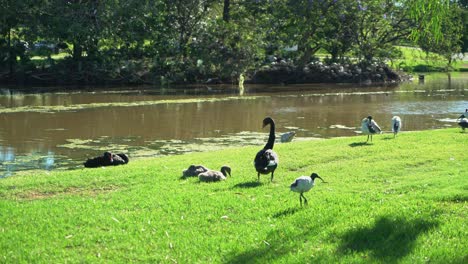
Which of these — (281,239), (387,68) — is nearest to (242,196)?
(281,239)

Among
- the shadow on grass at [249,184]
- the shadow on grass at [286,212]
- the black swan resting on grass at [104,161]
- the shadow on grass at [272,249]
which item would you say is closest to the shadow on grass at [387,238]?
the shadow on grass at [272,249]

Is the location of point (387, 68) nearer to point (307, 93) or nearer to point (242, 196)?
point (307, 93)

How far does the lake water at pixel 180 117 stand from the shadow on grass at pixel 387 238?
995 centimetres

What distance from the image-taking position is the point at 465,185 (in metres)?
9.69

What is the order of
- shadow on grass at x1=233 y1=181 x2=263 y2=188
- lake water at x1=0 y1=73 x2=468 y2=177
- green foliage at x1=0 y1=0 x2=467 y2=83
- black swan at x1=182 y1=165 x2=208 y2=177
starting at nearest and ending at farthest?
shadow on grass at x1=233 y1=181 x2=263 y2=188, black swan at x1=182 y1=165 x2=208 y2=177, lake water at x1=0 y1=73 x2=468 y2=177, green foliage at x1=0 y1=0 x2=467 y2=83

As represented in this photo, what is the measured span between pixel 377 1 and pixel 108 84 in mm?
21804

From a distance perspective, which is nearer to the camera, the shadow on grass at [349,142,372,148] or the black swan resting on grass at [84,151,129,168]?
the black swan resting on grass at [84,151,129,168]

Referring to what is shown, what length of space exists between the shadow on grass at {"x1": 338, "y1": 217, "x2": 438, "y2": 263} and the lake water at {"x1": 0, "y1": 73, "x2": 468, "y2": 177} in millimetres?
9954

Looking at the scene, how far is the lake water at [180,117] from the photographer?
1914 cm

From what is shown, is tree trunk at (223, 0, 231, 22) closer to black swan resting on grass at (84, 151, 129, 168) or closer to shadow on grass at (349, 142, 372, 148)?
shadow on grass at (349, 142, 372, 148)

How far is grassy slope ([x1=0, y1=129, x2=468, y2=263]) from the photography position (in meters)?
7.31

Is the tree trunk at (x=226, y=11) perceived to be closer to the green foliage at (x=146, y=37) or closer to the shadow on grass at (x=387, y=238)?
the green foliage at (x=146, y=37)

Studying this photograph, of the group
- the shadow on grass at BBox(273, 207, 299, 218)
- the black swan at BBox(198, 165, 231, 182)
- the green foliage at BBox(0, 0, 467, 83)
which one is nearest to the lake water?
the green foliage at BBox(0, 0, 467, 83)

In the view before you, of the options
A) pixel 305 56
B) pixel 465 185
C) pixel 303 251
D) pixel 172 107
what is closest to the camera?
pixel 303 251
